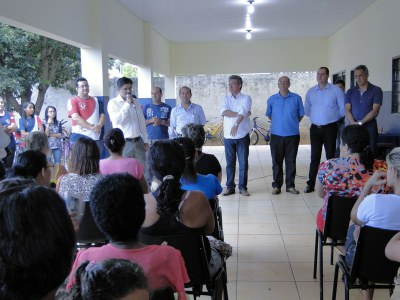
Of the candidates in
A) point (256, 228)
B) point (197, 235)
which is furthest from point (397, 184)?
point (256, 228)

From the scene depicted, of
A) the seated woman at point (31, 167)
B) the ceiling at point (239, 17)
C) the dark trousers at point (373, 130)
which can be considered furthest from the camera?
the ceiling at point (239, 17)

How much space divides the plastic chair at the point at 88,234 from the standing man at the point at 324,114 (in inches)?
146

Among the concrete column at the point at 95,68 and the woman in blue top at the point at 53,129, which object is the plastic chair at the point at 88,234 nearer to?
the concrete column at the point at 95,68

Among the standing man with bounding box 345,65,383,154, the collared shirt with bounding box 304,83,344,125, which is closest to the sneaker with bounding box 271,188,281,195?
the collared shirt with bounding box 304,83,344,125

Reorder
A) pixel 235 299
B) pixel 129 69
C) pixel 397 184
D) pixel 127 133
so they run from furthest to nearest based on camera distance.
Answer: pixel 129 69
pixel 127 133
pixel 235 299
pixel 397 184

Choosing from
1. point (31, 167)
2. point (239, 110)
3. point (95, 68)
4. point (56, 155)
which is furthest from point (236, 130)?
point (31, 167)

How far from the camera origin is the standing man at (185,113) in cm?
587

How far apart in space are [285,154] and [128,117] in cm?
217

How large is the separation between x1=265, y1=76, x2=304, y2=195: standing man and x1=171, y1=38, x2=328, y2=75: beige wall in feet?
25.3

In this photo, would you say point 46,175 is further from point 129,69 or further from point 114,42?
point 129,69

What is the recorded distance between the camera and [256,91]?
14852 mm

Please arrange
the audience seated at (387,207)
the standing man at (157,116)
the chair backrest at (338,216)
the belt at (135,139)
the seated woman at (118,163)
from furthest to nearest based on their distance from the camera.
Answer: the standing man at (157,116), the belt at (135,139), the seated woman at (118,163), the chair backrest at (338,216), the audience seated at (387,207)

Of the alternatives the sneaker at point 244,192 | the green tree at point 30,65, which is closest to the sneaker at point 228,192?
the sneaker at point 244,192

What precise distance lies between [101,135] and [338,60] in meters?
8.04
